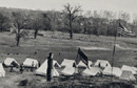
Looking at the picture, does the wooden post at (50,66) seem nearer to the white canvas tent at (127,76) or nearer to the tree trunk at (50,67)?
the tree trunk at (50,67)

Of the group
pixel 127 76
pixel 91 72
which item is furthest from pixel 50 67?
pixel 127 76

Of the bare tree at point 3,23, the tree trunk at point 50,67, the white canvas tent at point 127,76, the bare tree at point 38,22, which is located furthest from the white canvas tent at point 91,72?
the bare tree at point 3,23

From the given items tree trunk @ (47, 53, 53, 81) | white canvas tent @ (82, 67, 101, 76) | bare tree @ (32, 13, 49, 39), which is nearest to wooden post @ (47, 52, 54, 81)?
tree trunk @ (47, 53, 53, 81)

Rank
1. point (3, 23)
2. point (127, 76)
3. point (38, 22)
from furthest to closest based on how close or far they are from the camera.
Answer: point (38, 22), point (3, 23), point (127, 76)

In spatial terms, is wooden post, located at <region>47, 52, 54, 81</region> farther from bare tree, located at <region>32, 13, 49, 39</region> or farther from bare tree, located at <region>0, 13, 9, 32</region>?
bare tree, located at <region>0, 13, 9, 32</region>

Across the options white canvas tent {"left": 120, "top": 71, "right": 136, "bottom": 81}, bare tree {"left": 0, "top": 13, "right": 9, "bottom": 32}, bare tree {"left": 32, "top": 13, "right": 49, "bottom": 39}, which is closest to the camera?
white canvas tent {"left": 120, "top": 71, "right": 136, "bottom": 81}

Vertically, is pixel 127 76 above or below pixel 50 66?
below

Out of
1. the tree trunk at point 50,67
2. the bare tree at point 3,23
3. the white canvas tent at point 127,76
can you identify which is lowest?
the white canvas tent at point 127,76

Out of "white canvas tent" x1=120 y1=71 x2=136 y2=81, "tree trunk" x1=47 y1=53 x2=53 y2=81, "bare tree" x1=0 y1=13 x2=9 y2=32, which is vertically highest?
"bare tree" x1=0 y1=13 x2=9 y2=32

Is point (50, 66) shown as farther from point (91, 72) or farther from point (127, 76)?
point (127, 76)

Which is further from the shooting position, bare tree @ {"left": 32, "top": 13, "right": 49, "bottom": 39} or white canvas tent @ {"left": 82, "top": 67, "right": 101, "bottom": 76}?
bare tree @ {"left": 32, "top": 13, "right": 49, "bottom": 39}

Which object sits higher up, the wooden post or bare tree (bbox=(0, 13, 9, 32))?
bare tree (bbox=(0, 13, 9, 32))

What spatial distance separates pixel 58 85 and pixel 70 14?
71.5 meters

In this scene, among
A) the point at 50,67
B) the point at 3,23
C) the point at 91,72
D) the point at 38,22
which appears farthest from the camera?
the point at 38,22
